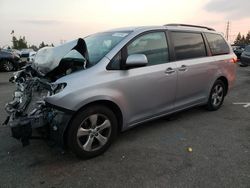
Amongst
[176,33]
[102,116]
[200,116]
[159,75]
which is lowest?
[200,116]

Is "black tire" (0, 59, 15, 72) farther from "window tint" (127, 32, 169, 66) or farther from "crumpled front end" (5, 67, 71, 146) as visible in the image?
"window tint" (127, 32, 169, 66)

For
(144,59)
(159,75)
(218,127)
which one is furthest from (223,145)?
(144,59)

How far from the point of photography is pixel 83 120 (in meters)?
3.06

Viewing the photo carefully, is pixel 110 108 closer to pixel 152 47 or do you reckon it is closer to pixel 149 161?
pixel 149 161

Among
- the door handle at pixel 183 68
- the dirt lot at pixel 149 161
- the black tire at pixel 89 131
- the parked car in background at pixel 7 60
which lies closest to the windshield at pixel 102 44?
the black tire at pixel 89 131

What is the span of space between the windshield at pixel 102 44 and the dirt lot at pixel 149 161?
1363 millimetres

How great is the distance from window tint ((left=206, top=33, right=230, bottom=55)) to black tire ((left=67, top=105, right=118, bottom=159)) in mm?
2824

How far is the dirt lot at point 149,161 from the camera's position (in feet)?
9.14

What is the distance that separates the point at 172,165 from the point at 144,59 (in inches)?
57.7

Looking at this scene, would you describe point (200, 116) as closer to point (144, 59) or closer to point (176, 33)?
point (176, 33)

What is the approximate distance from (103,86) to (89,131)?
62 cm

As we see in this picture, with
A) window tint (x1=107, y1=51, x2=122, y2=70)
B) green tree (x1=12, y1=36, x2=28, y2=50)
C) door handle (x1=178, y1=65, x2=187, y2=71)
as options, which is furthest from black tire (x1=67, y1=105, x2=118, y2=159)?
green tree (x1=12, y1=36, x2=28, y2=50)

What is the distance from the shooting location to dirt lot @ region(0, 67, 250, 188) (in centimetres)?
279

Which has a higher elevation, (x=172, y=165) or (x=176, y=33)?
(x=176, y=33)
